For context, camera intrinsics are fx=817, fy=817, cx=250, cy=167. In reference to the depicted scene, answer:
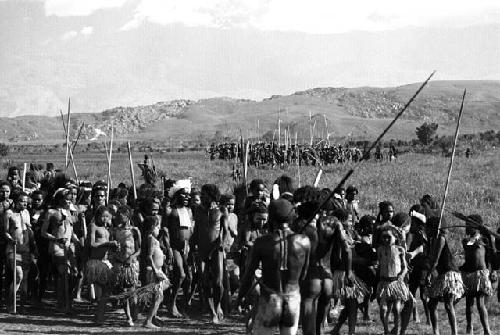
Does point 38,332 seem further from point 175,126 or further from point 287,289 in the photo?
point 175,126

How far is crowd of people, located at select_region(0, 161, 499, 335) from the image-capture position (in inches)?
337

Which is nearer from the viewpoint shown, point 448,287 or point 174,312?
point 448,287

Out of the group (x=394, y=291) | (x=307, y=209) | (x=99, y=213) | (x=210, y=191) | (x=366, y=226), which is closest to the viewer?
(x=307, y=209)

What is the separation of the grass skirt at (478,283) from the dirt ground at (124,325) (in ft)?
2.26

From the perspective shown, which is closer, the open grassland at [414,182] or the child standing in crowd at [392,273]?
the child standing in crowd at [392,273]

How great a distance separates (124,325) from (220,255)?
1.49 metres

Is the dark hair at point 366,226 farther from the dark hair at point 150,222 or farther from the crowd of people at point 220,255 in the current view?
the dark hair at point 150,222

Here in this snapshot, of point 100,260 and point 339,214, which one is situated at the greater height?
point 339,214

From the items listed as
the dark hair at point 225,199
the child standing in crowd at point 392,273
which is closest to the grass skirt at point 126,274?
the dark hair at point 225,199

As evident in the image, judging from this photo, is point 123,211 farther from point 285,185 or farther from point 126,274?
point 285,185

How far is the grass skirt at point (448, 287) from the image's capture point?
9055mm

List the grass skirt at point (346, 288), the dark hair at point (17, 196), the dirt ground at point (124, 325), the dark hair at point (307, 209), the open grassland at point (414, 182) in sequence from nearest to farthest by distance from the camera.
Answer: the dark hair at point (307, 209) → the grass skirt at point (346, 288) → the dirt ground at point (124, 325) → the dark hair at point (17, 196) → the open grassland at point (414, 182)

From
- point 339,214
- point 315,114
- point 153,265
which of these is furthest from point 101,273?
point 315,114

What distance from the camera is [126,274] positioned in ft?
33.1
